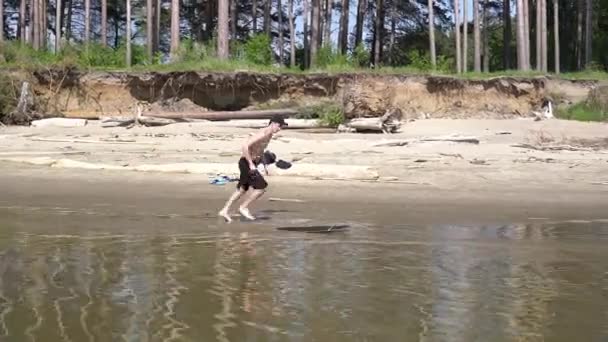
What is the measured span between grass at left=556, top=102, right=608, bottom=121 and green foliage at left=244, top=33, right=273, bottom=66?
11.3 metres

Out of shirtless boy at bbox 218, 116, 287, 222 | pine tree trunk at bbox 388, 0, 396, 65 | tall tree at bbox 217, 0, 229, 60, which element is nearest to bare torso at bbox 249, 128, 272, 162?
shirtless boy at bbox 218, 116, 287, 222

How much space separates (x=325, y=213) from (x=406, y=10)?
119 feet

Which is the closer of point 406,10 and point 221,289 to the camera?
point 221,289

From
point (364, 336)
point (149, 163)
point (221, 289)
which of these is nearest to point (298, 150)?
point (149, 163)

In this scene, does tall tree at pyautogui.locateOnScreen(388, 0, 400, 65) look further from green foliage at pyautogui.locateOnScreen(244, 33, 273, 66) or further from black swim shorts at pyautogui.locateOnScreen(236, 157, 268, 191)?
black swim shorts at pyautogui.locateOnScreen(236, 157, 268, 191)

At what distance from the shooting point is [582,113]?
82.5ft

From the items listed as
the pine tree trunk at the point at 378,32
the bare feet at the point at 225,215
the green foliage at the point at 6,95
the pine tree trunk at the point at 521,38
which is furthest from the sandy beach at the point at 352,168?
the pine tree trunk at the point at 378,32

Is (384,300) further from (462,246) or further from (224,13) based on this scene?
(224,13)

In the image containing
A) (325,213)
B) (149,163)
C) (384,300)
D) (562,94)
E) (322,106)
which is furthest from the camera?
(562,94)

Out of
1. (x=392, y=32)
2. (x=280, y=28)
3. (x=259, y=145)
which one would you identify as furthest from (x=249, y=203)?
(x=280, y=28)

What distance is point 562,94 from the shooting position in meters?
26.9

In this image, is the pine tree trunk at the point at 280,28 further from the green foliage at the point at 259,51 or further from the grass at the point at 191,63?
the grass at the point at 191,63

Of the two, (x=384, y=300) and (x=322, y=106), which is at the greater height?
(x=322, y=106)

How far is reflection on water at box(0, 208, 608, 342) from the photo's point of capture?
4.61 meters
